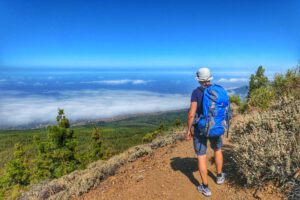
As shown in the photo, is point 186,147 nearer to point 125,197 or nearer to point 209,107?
point 125,197

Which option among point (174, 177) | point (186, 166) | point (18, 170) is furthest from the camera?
point (18, 170)

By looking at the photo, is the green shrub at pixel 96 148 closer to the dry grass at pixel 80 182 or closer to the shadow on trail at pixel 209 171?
the dry grass at pixel 80 182

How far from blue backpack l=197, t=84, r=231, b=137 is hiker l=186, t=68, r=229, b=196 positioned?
3.0 inches

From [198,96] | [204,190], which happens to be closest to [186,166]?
[204,190]

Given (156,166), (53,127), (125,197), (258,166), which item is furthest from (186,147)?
(53,127)

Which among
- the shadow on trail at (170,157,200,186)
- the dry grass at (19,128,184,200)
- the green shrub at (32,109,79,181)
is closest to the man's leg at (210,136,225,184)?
the shadow on trail at (170,157,200,186)

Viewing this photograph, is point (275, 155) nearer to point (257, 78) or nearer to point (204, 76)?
point (204, 76)

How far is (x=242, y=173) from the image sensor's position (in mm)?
5340

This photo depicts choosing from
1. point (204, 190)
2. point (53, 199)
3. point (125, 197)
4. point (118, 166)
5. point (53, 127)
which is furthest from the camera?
point (53, 127)

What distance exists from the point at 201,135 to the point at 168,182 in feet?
5.49

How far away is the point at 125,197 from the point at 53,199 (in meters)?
2.01

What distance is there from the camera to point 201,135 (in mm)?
4816

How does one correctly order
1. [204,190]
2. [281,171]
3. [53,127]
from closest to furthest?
[281,171] < [204,190] < [53,127]

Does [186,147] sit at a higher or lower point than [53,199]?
higher
